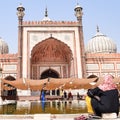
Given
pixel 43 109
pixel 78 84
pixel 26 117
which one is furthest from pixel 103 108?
pixel 78 84

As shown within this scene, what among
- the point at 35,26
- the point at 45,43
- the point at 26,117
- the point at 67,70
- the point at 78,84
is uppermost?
the point at 35,26

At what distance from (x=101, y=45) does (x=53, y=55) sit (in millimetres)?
8358

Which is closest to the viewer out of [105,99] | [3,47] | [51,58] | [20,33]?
[105,99]

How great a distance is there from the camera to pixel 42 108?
9.95m

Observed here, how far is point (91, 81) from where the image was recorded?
45.8 ft

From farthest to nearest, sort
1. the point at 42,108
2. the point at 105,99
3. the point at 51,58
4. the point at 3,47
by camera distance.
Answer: the point at 3,47
the point at 51,58
the point at 42,108
the point at 105,99

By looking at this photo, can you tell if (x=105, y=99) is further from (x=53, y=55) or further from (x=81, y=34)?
(x=53, y=55)

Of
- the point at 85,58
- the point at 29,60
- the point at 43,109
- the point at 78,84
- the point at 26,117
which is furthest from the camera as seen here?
the point at 85,58

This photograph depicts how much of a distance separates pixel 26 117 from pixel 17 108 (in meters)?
1.99

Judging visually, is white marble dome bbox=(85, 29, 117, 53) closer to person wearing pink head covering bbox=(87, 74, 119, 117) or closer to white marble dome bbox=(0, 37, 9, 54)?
white marble dome bbox=(0, 37, 9, 54)

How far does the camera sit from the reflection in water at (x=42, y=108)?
9.47 metres

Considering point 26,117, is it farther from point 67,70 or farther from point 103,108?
point 67,70

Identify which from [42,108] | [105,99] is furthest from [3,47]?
[105,99]

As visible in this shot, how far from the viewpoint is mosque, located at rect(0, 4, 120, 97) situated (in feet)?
72.6
